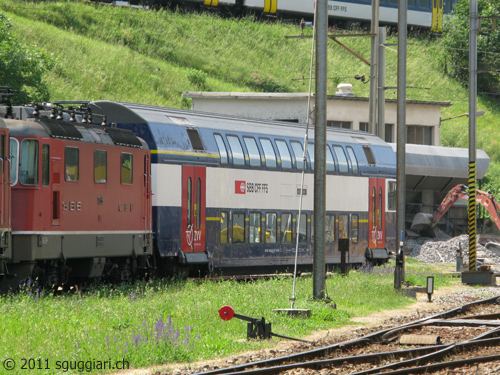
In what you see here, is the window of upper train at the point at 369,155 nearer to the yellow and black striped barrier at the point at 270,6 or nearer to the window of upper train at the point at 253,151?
the window of upper train at the point at 253,151

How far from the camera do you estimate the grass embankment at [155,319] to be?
11094 mm

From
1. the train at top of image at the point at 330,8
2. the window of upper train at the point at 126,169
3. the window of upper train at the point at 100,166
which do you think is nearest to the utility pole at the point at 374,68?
the window of upper train at the point at 126,169

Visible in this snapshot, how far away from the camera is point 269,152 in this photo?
23.9 meters

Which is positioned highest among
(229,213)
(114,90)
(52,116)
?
(114,90)

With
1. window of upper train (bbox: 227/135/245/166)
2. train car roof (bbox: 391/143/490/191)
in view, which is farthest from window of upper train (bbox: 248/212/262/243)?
train car roof (bbox: 391/143/490/191)

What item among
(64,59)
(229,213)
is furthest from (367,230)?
(64,59)

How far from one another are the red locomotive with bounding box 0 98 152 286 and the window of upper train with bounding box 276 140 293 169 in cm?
560

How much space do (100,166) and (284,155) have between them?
759cm

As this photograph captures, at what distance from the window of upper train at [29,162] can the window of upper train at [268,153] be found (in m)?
8.57

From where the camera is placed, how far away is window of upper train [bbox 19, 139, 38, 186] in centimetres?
1647

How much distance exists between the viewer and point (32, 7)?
196 ft

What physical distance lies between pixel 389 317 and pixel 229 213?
21.6 ft

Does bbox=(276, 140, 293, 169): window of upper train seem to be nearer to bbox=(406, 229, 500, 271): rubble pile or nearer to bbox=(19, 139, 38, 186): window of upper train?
bbox=(19, 139, 38, 186): window of upper train

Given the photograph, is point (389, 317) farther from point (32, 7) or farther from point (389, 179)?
point (32, 7)
